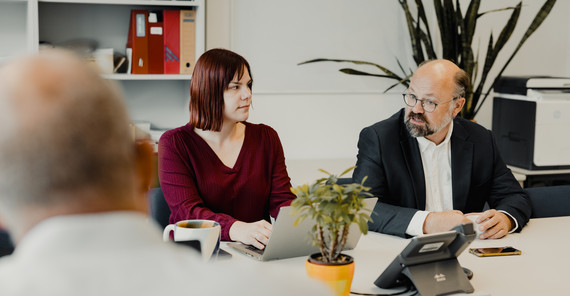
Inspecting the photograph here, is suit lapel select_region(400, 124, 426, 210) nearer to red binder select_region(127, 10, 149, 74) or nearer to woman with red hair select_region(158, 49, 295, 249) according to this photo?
woman with red hair select_region(158, 49, 295, 249)

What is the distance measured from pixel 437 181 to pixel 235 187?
814 mm

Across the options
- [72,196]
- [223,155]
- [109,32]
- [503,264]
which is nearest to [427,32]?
[109,32]

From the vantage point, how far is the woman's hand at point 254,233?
1973 mm

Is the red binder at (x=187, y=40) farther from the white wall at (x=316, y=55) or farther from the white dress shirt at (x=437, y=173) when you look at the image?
the white dress shirt at (x=437, y=173)

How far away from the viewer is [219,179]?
7.89 feet

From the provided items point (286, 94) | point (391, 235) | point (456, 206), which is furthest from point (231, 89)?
point (286, 94)

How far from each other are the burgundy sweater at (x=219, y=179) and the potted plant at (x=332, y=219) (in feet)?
2.24

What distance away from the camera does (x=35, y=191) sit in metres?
0.61

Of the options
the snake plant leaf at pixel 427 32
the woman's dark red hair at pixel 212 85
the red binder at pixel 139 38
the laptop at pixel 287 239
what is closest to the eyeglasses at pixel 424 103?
the woman's dark red hair at pixel 212 85

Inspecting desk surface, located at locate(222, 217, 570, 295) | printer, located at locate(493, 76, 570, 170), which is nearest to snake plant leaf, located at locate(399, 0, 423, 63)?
printer, located at locate(493, 76, 570, 170)

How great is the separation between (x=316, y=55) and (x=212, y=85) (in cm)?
171

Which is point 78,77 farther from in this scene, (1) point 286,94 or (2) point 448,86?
(1) point 286,94

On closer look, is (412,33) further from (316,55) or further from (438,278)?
(438,278)

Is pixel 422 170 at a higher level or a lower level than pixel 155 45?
lower
